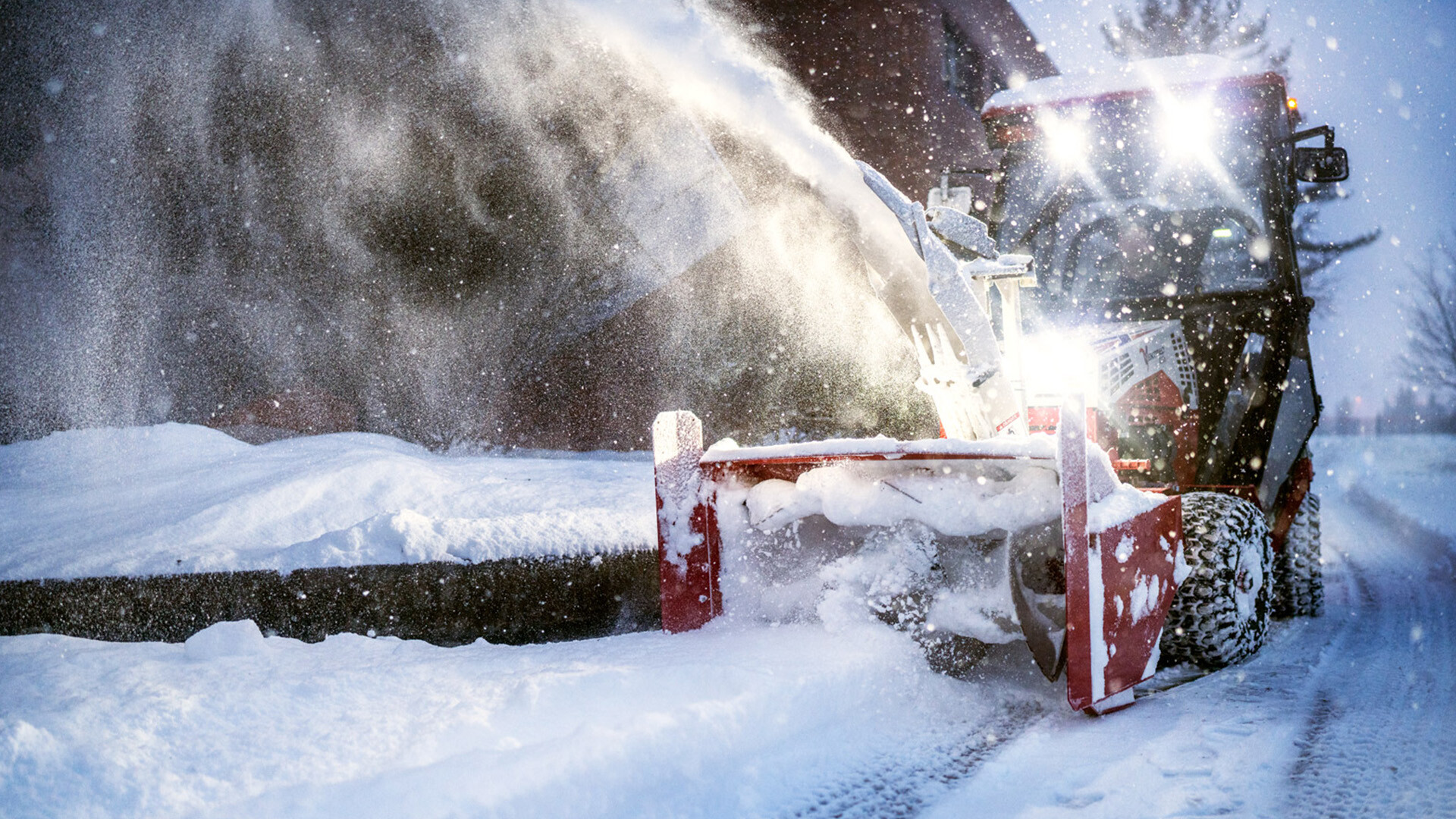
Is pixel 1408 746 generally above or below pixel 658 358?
below

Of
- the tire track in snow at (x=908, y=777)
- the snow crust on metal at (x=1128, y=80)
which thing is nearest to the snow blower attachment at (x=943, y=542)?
the tire track in snow at (x=908, y=777)

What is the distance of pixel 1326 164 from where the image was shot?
14.7 feet

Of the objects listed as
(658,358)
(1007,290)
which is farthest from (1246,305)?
(658,358)

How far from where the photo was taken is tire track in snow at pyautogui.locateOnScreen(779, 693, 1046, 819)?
7.41 ft

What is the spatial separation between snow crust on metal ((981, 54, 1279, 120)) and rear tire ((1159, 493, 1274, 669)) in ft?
7.70

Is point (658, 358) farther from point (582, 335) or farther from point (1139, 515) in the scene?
point (1139, 515)

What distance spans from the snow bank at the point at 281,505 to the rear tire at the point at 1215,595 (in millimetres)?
2182

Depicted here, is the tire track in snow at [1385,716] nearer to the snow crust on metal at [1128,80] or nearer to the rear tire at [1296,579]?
the rear tire at [1296,579]

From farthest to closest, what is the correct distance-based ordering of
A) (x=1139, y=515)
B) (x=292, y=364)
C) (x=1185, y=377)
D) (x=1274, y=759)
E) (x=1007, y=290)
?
(x=292, y=364), (x=1185, y=377), (x=1007, y=290), (x=1139, y=515), (x=1274, y=759)

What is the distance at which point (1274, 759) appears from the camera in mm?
2471

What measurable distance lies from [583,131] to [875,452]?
689 cm

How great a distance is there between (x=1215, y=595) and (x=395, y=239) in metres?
8.09

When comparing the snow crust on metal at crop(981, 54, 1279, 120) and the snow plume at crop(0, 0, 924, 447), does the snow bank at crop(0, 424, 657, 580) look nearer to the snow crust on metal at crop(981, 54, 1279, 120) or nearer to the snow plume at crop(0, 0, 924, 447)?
the snow plume at crop(0, 0, 924, 447)

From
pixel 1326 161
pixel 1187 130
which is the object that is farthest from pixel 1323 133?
pixel 1187 130
